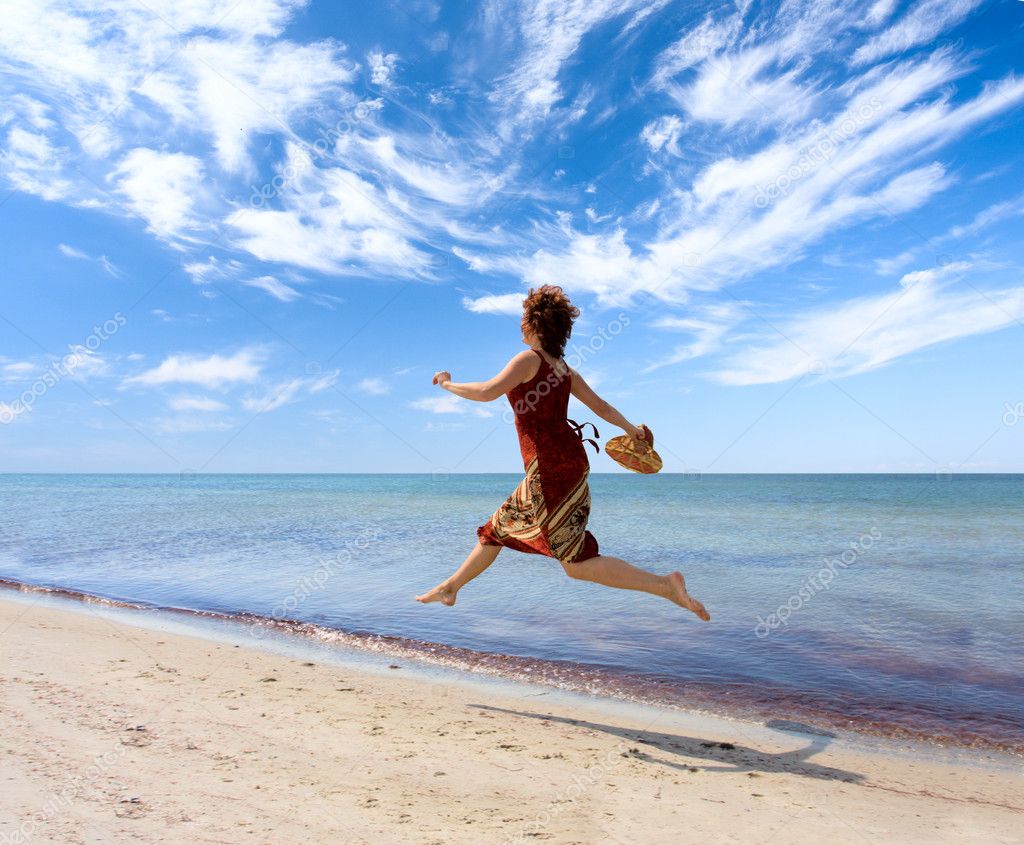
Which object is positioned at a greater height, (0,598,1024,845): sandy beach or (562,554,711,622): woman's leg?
(562,554,711,622): woman's leg

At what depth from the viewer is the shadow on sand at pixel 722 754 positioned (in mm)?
3488

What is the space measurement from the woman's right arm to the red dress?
3.4 inches

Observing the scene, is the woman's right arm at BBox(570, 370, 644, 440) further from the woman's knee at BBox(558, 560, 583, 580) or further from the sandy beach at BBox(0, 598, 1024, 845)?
the sandy beach at BBox(0, 598, 1024, 845)

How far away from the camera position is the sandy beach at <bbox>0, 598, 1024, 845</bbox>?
259 cm

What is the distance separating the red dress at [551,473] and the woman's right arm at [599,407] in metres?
0.09

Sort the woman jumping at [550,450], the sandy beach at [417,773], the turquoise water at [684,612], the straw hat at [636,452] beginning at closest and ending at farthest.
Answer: the sandy beach at [417,773]
the woman jumping at [550,450]
the straw hat at [636,452]
the turquoise water at [684,612]

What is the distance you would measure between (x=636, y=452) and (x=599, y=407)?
370 mm

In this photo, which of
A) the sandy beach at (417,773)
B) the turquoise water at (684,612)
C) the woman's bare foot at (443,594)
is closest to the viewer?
the sandy beach at (417,773)

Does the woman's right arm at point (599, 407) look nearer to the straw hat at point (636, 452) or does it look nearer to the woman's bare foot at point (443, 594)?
the straw hat at point (636, 452)

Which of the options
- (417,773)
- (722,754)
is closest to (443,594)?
(417,773)

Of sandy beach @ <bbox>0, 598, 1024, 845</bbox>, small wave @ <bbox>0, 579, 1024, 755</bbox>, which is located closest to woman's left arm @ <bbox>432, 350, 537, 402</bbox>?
sandy beach @ <bbox>0, 598, 1024, 845</bbox>

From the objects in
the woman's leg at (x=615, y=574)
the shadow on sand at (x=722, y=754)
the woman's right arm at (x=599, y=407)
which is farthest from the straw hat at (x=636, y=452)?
the shadow on sand at (x=722, y=754)

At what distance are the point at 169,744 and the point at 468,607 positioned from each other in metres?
4.77

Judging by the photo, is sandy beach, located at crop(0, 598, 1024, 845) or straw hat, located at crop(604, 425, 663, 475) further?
straw hat, located at crop(604, 425, 663, 475)
